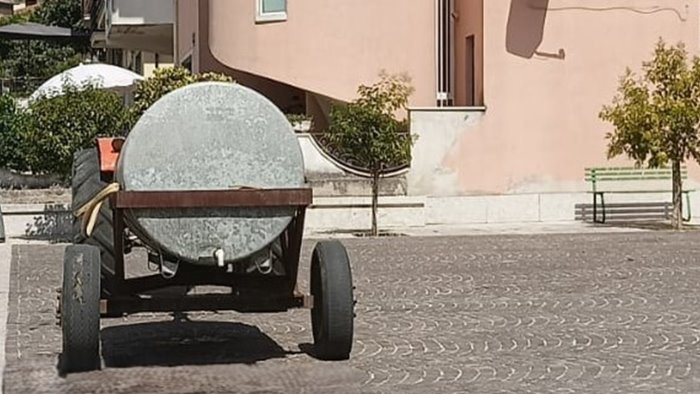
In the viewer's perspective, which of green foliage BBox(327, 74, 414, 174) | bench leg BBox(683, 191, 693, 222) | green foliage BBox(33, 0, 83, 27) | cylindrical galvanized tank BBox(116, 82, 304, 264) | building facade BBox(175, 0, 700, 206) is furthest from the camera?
green foliage BBox(33, 0, 83, 27)

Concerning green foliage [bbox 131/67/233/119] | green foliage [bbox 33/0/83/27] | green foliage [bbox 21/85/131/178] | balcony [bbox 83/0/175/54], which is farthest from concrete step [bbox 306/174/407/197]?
green foliage [bbox 33/0/83/27]

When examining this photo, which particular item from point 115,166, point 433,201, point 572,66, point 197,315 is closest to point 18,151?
point 433,201

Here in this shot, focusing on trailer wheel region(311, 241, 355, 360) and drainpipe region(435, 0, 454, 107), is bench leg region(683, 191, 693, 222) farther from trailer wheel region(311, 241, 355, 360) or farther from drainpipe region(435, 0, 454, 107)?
trailer wheel region(311, 241, 355, 360)

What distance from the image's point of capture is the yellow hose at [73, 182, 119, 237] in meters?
9.58

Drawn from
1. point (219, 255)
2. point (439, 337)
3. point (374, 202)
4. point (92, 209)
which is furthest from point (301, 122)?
point (219, 255)

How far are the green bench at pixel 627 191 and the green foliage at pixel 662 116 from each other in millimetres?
1614

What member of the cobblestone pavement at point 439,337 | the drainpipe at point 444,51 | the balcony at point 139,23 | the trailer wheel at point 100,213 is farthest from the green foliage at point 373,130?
the balcony at point 139,23

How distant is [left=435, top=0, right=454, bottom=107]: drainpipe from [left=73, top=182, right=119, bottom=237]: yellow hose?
1546cm

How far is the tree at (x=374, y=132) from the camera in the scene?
2100cm

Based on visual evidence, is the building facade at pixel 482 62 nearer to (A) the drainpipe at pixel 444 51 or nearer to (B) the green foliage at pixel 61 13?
(A) the drainpipe at pixel 444 51

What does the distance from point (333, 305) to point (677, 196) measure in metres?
13.6

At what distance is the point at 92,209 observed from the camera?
9852mm

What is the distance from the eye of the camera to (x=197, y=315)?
41.0 feet

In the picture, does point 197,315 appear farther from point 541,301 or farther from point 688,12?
point 688,12
